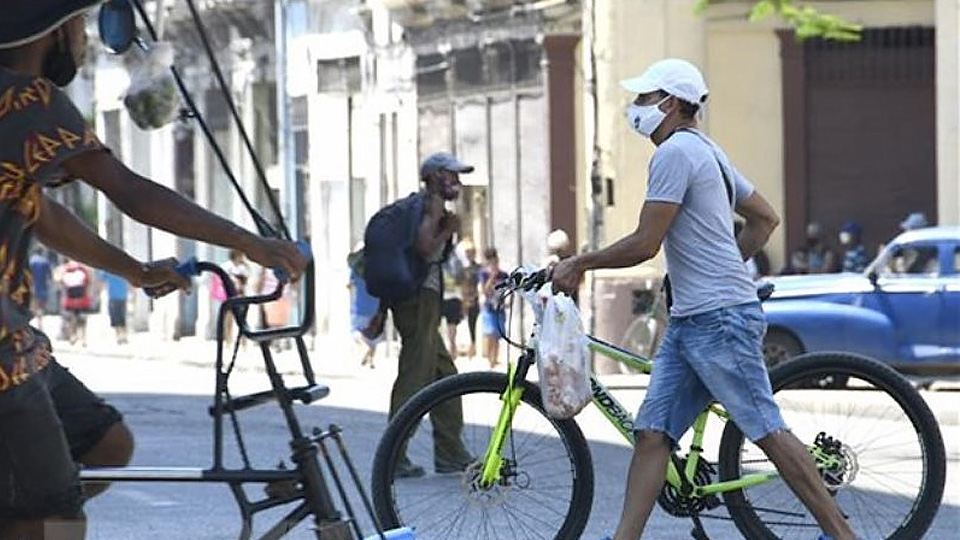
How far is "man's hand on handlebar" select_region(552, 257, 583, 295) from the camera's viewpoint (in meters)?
7.90

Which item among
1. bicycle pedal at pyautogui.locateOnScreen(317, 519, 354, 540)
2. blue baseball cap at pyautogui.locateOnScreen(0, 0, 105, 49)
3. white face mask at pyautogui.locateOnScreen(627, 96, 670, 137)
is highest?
blue baseball cap at pyautogui.locateOnScreen(0, 0, 105, 49)

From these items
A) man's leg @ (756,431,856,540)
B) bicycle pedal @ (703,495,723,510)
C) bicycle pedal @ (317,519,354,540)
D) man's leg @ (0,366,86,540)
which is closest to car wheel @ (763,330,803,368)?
bicycle pedal @ (703,495,723,510)

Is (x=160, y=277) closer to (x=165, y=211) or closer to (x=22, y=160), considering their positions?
(x=165, y=211)

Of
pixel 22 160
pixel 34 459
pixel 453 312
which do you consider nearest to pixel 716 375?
pixel 34 459

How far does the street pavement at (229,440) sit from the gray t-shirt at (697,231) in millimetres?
691

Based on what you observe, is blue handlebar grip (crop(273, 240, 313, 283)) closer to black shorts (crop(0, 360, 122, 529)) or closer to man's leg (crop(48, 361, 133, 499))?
black shorts (crop(0, 360, 122, 529))

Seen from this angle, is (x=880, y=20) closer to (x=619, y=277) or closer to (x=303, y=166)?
(x=619, y=277)

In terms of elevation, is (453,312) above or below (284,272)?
below

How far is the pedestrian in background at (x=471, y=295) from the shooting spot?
2991 cm

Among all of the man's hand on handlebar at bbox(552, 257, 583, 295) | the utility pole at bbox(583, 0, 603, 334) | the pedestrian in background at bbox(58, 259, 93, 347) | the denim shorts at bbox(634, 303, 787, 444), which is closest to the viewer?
the man's hand on handlebar at bbox(552, 257, 583, 295)

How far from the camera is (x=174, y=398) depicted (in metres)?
22.1

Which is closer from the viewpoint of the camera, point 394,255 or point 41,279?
point 394,255

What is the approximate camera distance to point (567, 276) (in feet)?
25.9

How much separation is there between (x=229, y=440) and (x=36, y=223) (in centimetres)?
827
